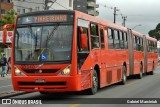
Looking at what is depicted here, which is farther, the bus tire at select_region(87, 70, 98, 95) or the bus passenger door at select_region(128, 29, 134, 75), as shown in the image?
the bus passenger door at select_region(128, 29, 134, 75)

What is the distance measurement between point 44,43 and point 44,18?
979 millimetres

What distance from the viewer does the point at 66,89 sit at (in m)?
15.0

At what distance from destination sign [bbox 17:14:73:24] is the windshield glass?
0.20 meters

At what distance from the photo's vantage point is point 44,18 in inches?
617

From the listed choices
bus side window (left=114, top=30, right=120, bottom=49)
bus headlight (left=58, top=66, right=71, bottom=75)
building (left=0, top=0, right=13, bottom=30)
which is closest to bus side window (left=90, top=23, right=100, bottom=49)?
bus headlight (left=58, top=66, right=71, bottom=75)

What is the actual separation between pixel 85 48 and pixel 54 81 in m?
2.00

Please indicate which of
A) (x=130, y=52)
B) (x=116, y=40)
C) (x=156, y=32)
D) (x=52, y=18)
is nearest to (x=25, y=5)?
(x=130, y=52)

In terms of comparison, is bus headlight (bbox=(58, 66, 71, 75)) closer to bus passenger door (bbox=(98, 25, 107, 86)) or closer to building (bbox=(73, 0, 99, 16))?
bus passenger door (bbox=(98, 25, 107, 86))

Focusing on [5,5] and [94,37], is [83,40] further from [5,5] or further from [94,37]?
[5,5]

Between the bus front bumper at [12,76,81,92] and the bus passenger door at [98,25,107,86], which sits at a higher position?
the bus passenger door at [98,25,107,86]

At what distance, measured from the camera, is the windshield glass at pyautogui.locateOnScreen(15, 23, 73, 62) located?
1504 centimetres

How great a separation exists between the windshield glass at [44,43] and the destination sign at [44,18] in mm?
200

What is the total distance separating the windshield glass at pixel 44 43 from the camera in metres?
15.0

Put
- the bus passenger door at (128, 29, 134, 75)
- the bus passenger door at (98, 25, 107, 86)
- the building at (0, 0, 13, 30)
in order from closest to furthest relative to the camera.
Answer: the bus passenger door at (98, 25, 107, 86) < the bus passenger door at (128, 29, 134, 75) < the building at (0, 0, 13, 30)
